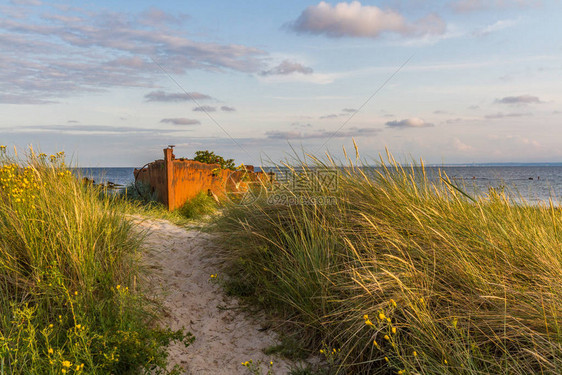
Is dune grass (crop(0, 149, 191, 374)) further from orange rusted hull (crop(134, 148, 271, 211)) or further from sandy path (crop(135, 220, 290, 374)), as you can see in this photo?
orange rusted hull (crop(134, 148, 271, 211))

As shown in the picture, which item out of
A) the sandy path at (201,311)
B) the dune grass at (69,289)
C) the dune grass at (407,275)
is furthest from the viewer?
the sandy path at (201,311)

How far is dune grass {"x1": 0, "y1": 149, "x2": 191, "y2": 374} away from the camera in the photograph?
3.28 metres

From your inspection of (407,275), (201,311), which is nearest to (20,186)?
(201,311)

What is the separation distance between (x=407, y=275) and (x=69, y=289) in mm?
3151

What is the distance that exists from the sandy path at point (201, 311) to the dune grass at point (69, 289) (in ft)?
0.74

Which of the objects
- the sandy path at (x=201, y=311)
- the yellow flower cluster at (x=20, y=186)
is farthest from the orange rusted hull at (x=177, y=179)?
the yellow flower cluster at (x=20, y=186)

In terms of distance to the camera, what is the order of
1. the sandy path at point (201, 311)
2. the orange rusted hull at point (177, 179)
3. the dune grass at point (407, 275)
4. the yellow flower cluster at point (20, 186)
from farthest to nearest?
the orange rusted hull at point (177, 179) → the yellow flower cluster at point (20, 186) → the sandy path at point (201, 311) → the dune grass at point (407, 275)

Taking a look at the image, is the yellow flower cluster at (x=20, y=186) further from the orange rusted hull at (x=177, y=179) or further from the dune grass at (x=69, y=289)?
the orange rusted hull at (x=177, y=179)

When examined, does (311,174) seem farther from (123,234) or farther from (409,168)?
(123,234)

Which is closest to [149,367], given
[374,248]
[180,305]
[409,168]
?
[180,305]

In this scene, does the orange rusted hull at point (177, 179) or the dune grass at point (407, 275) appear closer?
the dune grass at point (407, 275)

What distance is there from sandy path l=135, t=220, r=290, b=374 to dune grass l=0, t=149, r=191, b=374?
23cm

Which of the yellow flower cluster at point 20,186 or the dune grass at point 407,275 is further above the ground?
the yellow flower cluster at point 20,186

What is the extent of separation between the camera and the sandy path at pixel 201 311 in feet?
12.9
